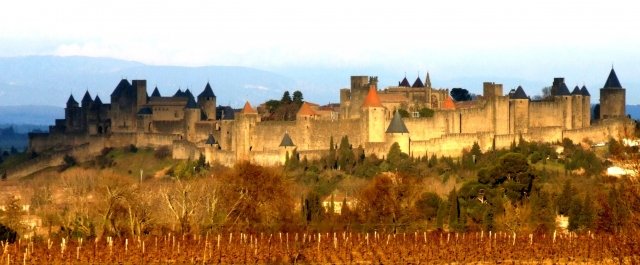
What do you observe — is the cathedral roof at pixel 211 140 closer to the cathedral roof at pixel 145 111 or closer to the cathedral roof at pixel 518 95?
the cathedral roof at pixel 145 111

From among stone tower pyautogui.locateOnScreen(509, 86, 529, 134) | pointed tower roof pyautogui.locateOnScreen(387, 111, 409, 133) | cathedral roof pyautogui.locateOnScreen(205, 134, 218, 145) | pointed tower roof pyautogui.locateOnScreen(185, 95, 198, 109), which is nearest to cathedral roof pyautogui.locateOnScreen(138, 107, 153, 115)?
pointed tower roof pyautogui.locateOnScreen(185, 95, 198, 109)

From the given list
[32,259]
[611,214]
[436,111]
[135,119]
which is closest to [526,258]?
[611,214]

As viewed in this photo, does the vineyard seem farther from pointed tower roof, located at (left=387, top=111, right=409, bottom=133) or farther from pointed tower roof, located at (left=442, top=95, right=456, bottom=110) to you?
pointed tower roof, located at (left=442, top=95, right=456, bottom=110)

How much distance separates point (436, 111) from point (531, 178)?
37.8 ft

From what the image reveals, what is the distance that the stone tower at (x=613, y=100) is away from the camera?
73.1 metres

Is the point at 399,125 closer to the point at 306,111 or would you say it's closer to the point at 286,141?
the point at 286,141

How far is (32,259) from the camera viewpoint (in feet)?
136

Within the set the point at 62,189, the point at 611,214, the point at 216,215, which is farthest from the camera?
the point at 62,189

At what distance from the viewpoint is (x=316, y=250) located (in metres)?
44.0

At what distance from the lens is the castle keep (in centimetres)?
6625

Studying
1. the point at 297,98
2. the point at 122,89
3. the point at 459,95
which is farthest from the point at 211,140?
the point at 459,95

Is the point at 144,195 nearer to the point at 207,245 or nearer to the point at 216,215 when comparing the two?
the point at 216,215

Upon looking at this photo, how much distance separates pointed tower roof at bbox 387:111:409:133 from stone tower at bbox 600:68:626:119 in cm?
1194

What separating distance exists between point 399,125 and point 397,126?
0.09 meters
